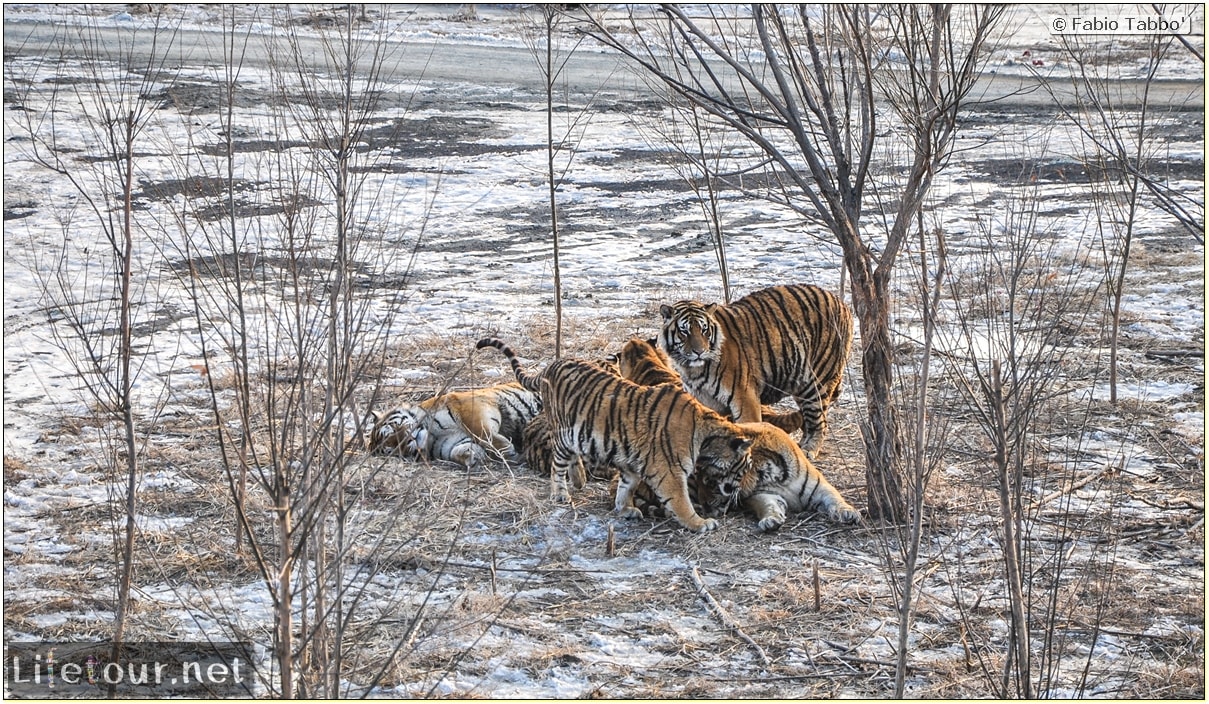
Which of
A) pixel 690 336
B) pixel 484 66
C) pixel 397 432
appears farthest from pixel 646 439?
pixel 484 66

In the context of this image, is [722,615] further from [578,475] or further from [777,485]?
[578,475]

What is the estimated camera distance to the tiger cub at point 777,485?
260 inches

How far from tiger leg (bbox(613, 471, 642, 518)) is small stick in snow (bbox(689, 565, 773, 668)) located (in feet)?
2.46

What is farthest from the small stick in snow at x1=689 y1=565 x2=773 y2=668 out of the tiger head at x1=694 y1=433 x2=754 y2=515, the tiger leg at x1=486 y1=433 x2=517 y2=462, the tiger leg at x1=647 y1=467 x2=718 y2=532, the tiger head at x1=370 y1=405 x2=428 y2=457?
the tiger head at x1=370 y1=405 x2=428 y2=457

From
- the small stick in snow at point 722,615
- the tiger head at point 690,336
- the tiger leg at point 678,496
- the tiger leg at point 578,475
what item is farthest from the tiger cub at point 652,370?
the small stick in snow at point 722,615

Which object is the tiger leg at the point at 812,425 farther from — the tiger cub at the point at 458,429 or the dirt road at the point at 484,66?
the dirt road at the point at 484,66

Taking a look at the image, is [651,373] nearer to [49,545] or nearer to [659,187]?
[49,545]

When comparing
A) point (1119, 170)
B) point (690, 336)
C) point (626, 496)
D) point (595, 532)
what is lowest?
point (595, 532)

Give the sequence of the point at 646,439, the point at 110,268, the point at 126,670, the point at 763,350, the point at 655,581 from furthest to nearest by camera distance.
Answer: the point at 110,268, the point at 763,350, the point at 646,439, the point at 655,581, the point at 126,670

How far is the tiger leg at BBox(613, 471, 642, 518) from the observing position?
6.65 m

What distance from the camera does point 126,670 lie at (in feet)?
16.0

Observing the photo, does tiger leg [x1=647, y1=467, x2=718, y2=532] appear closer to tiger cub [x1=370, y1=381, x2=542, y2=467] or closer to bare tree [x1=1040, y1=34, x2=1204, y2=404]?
tiger cub [x1=370, y1=381, x2=542, y2=467]

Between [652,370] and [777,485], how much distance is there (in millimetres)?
1166

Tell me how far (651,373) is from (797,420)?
930 mm
